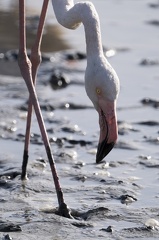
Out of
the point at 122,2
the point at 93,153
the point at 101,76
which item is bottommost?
the point at 122,2

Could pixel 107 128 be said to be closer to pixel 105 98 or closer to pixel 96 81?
pixel 105 98

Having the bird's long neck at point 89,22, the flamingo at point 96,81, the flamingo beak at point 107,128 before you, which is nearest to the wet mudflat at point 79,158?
the flamingo at point 96,81

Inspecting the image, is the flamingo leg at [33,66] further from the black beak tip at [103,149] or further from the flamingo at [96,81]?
the black beak tip at [103,149]

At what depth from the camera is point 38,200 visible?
23.0 feet

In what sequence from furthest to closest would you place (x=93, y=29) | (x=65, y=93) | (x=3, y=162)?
(x=65, y=93), (x=3, y=162), (x=93, y=29)

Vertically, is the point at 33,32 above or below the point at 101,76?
below

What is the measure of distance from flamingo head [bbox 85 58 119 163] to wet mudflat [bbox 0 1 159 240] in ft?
1.68

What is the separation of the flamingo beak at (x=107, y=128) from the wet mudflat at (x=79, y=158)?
0.45 meters

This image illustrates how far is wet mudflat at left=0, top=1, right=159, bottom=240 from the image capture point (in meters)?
6.51

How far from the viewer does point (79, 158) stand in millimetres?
8125

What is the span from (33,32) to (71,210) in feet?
21.2

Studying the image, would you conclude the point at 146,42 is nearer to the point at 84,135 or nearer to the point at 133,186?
the point at 84,135

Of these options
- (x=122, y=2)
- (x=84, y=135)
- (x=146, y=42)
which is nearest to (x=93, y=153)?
(x=84, y=135)

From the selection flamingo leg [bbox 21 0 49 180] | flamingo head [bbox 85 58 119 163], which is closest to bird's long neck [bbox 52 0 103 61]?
flamingo head [bbox 85 58 119 163]
